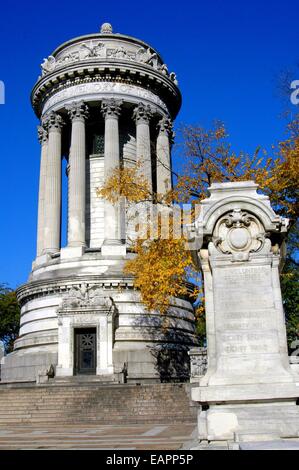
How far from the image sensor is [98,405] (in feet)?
78.4

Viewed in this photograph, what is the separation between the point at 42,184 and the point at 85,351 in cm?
1699

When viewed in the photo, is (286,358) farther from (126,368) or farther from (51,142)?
(51,142)

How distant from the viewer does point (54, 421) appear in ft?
74.0

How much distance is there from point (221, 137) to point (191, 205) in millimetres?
4365

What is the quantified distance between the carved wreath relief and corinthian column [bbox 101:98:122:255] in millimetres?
27492

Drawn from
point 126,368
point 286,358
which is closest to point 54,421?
point 126,368

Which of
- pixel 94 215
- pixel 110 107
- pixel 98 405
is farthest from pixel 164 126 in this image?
pixel 98 405

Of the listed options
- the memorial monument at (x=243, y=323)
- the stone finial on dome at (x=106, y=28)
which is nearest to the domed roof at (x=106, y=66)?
the stone finial on dome at (x=106, y=28)

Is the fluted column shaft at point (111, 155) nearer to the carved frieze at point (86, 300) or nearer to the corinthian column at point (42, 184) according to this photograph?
the carved frieze at point (86, 300)

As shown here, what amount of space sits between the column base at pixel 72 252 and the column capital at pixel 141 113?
40.2 feet

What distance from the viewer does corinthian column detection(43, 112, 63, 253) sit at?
41.2 metres

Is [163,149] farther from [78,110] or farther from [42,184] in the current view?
[42,184]

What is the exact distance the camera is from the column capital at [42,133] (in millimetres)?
46000

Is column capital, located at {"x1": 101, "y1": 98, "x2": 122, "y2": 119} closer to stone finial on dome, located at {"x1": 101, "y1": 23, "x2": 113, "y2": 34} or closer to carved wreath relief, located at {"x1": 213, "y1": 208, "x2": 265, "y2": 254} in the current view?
stone finial on dome, located at {"x1": 101, "y1": 23, "x2": 113, "y2": 34}
